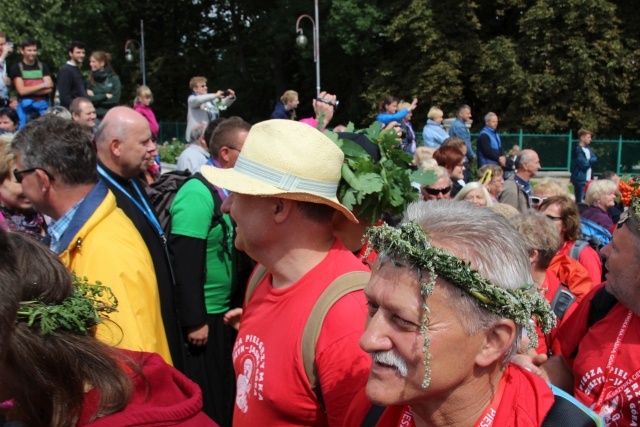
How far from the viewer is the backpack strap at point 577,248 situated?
481cm

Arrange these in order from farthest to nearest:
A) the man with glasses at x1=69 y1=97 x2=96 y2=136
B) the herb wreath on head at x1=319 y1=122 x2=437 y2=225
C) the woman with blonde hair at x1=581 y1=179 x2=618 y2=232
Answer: the man with glasses at x1=69 y1=97 x2=96 y2=136, the woman with blonde hair at x1=581 y1=179 x2=618 y2=232, the herb wreath on head at x1=319 y1=122 x2=437 y2=225

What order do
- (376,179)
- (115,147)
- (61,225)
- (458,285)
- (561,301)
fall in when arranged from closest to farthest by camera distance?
(458,285), (376,179), (61,225), (561,301), (115,147)

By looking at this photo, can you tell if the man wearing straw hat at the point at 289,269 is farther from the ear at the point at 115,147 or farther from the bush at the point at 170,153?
the bush at the point at 170,153

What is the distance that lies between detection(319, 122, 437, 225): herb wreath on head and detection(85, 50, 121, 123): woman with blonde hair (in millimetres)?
8377

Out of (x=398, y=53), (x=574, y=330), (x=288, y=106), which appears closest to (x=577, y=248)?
(x=574, y=330)

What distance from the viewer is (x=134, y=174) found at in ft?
13.2

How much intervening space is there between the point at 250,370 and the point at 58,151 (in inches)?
56.2

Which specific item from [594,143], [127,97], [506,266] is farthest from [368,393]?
[127,97]

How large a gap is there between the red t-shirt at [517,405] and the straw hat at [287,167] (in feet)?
2.87

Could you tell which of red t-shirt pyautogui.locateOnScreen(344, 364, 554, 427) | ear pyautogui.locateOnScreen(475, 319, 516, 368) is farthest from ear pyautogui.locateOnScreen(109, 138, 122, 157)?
ear pyautogui.locateOnScreen(475, 319, 516, 368)

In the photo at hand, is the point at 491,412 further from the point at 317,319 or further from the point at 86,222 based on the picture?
the point at 86,222

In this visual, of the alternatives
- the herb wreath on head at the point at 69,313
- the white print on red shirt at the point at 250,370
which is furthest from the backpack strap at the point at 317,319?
the herb wreath on head at the point at 69,313

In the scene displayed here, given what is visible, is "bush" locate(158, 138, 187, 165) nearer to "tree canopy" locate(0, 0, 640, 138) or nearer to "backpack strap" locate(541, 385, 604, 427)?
Answer: "tree canopy" locate(0, 0, 640, 138)

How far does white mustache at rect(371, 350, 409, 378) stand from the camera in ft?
6.07
